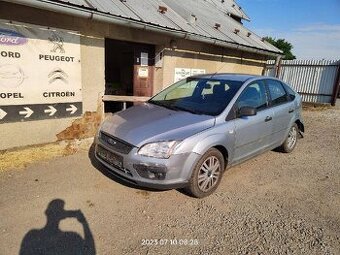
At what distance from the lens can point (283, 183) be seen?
454 centimetres

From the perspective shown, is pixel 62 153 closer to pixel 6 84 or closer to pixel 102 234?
pixel 6 84

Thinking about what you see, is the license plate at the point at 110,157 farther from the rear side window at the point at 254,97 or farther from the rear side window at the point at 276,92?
the rear side window at the point at 276,92

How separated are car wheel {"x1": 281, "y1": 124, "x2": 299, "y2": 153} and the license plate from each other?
3.66 metres

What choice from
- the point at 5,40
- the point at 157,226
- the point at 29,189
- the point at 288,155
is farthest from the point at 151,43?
the point at 157,226

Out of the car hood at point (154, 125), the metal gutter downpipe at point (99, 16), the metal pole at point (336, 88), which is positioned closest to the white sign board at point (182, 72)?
the metal gutter downpipe at point (99, 16)

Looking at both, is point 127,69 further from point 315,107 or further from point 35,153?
point 315,107

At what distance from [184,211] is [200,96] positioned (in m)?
1.94

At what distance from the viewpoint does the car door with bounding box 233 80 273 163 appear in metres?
4.23

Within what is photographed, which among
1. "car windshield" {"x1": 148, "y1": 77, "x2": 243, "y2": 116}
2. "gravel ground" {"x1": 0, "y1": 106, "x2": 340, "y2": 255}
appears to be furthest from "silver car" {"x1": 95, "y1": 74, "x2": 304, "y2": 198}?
"gravel ground" {"x1": 0, "y1": 106, "x2": 340, "y2": 255}

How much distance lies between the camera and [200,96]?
182 inches

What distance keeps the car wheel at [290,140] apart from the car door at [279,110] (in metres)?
0.29

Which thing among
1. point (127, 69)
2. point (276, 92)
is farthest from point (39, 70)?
point (127, 69)

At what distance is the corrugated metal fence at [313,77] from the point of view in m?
13.8

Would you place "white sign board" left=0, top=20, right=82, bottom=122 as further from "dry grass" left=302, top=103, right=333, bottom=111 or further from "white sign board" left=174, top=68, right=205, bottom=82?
"dry grass" left=302, top=103, right=333, bottom=111
